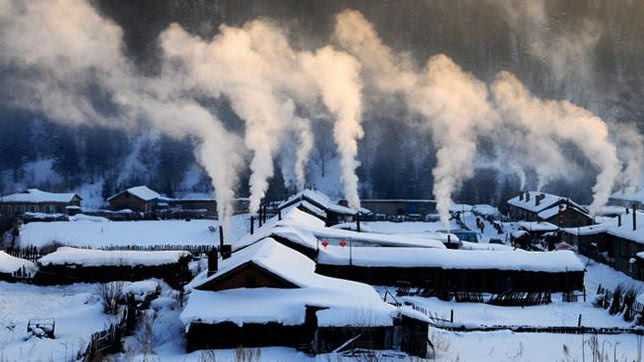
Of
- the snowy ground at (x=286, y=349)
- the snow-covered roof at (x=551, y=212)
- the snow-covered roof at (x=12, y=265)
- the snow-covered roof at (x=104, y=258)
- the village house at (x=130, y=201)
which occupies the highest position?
the village house at (x=130, y=201)

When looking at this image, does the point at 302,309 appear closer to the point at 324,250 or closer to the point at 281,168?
the point at 324,250

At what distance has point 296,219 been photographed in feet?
116

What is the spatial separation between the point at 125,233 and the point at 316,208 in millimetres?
19851

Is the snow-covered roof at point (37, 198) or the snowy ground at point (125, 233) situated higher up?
the snow-covered roof at point (37, 198)

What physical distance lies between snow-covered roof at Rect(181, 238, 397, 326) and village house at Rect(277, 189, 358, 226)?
2839 centimetres

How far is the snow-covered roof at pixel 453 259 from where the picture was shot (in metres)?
29.6

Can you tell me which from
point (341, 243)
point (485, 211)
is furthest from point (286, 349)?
point (485, 211)

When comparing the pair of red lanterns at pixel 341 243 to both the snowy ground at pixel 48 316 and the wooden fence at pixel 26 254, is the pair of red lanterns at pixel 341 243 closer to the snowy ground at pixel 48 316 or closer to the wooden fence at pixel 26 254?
the snowy ground at pixel 48 316

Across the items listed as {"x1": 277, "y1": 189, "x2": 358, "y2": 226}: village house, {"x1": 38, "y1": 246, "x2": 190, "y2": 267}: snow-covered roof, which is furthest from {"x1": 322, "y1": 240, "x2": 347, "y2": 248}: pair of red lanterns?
{"x1": 277, "y1": 189, "x2": 358, "y2": 226}: village house

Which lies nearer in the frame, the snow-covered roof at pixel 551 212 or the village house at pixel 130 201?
the snow-covered roof at pixel 551 212

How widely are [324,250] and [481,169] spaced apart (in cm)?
8554

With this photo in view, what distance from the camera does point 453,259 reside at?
97.9 feet

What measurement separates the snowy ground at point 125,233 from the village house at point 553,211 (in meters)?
33.9

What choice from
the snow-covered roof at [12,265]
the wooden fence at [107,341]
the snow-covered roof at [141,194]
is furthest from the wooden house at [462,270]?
the snow-covered roof at [141,194]
